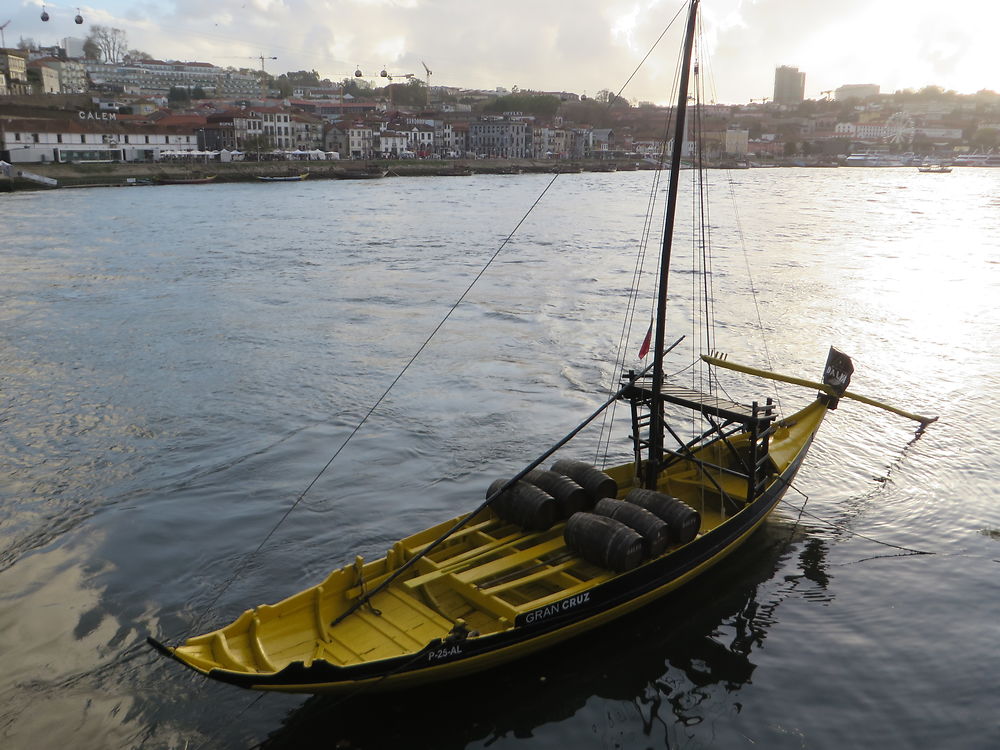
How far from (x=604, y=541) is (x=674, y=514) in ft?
4.41

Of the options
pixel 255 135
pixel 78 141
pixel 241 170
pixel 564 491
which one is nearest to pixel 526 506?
pixel 564 491

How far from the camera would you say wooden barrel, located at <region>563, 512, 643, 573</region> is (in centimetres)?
1063

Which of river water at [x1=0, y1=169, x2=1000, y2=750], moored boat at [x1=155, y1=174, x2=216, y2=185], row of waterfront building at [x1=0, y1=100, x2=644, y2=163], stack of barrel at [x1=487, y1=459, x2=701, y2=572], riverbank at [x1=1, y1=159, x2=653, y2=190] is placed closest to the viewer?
river water at [x1=0, y1=169, x2=1000, y2=750]

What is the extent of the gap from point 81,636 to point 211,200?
78.7m

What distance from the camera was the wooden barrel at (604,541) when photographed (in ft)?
34.9

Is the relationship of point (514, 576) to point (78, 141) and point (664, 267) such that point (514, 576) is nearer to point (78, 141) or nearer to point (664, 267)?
point (664, 267)

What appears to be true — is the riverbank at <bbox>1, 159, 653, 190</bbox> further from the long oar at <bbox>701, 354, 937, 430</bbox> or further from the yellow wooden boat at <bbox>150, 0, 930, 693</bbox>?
the yellow wooden boat at <bbox>150, 0, 930, 693</bbox>

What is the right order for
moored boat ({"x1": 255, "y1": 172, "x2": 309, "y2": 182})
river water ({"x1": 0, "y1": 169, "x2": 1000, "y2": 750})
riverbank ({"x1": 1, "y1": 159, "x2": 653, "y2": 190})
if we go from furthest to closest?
moored boat ({"x1": 255, "y1": 172, "x2": 309, "y2": 182}), riverbank ({"x1": 1, "y1": 159, "x2": 653, "y2": 190}), river water ({"x1": 0, "y1": 169, "x2": 1000, "y2": 750})

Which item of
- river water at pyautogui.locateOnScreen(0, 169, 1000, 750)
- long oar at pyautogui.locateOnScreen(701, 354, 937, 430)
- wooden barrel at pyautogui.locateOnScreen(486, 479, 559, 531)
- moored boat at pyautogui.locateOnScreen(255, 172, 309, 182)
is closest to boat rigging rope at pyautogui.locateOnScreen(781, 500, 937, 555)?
river water at pyautogui.locateOnScreen(0, 169, 1000, 750)

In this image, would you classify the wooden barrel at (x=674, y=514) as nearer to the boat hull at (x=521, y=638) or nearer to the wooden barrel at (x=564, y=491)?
the boat hull at (x=521, y=638)

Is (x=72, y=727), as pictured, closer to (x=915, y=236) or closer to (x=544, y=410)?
(x=544, y=410)

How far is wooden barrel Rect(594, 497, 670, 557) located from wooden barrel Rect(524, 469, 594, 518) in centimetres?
58

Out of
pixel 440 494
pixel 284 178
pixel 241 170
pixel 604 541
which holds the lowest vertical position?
pixel 440 494

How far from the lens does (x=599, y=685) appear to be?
10.6 m
